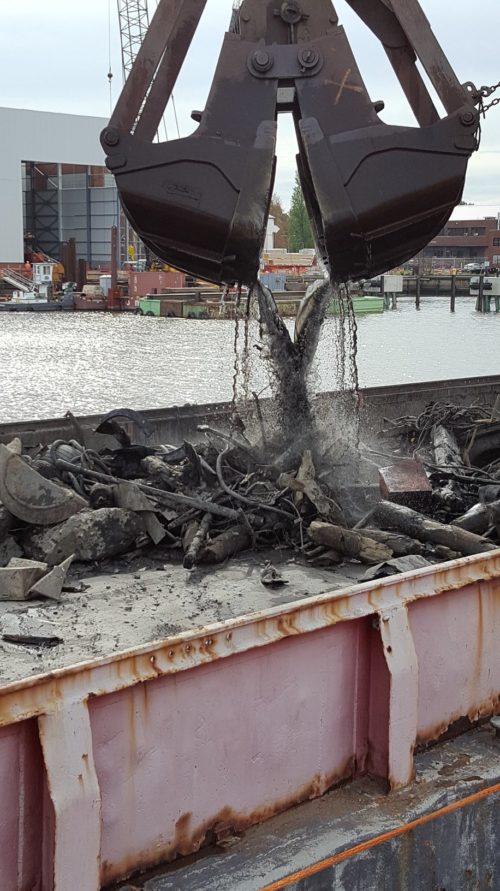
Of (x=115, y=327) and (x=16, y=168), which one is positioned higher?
(x=16, y=168)

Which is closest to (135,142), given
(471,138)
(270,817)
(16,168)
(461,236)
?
(471,138)

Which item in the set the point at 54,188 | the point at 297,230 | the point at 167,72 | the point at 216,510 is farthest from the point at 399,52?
the point at 297,230

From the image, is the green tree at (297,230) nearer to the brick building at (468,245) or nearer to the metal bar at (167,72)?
the brick building at (468,245)

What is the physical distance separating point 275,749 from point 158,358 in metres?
24.6

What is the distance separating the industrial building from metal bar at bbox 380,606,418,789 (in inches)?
2006

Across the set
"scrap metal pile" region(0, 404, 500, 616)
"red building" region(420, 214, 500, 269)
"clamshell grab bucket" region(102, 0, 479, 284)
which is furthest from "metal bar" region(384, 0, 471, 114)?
"red building" region(420, 214, 500, 269)

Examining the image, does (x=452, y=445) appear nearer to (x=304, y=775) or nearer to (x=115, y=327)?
(x=304, y=775)

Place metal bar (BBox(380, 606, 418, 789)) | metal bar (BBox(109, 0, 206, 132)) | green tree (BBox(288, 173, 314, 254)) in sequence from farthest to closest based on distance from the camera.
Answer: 1. green tree (BBox(288, 173, 314, 254))
2. metal bar (BBox(109, 0, 206, 132))
3. metal bar (BBox(380, 606, 418, 789))

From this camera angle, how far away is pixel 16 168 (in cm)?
5209

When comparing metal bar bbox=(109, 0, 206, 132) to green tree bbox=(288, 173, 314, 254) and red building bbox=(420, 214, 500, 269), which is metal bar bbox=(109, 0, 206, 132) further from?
red building bbox=(420, 214, 500, 269)

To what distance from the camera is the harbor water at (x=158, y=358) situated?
19719 mm

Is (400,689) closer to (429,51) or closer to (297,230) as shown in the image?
(429,51)

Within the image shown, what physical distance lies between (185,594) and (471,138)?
2.61 m

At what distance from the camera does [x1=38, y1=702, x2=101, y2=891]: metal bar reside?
223 cm
